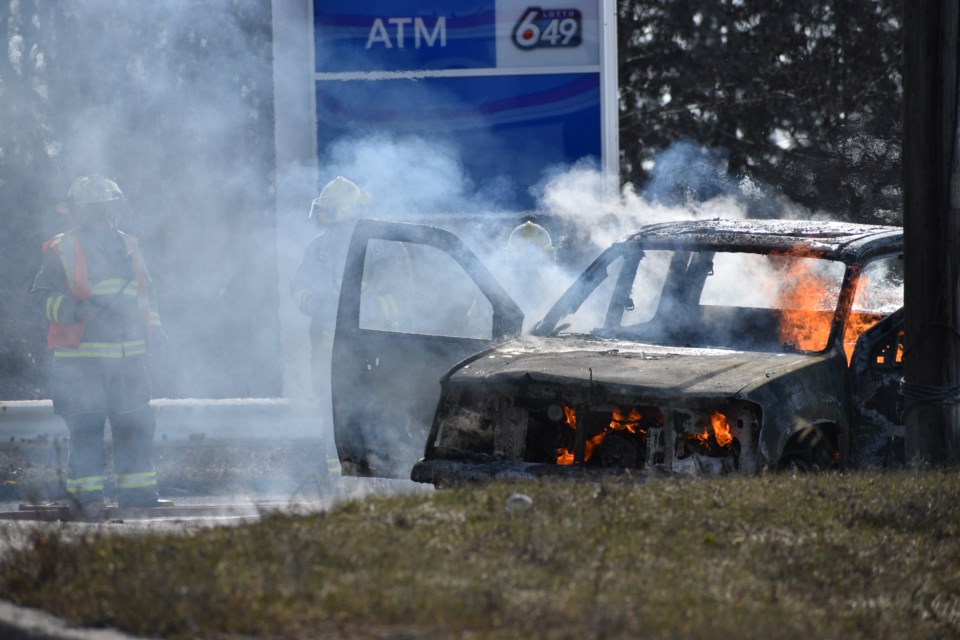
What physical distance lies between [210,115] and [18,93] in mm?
3041

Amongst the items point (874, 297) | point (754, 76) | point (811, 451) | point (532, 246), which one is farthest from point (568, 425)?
point (754, 76)

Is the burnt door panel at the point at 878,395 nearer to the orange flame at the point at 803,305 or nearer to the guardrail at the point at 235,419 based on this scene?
the orange flame at the point at 803,305

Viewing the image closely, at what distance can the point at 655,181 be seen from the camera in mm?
21094

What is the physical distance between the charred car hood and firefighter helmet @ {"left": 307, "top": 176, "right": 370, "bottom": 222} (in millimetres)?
2268

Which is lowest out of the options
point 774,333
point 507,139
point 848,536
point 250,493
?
point 250,493

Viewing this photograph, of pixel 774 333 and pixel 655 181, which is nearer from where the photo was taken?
pixel 774 333

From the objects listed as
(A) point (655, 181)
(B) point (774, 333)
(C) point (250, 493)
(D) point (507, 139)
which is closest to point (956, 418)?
(B) point (774, 333)

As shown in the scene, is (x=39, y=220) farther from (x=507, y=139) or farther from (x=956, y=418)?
(x=956, y=418)

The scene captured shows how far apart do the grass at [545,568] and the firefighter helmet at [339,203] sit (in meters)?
3.90

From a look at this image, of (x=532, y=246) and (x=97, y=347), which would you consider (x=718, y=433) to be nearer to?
(x=97, y=347)

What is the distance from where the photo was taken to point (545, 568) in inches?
189

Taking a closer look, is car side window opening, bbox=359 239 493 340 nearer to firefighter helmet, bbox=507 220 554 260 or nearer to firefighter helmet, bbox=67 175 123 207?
firefighter helmet, bbox=507 220 554 260

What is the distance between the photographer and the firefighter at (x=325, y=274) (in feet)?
30.5

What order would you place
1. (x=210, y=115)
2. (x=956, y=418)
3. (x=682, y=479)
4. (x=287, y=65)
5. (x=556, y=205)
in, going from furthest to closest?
(x=210, y=115)
(x=287, y=65)
(x=556, y=205)
(x=956, y=418)
(x=682, y=479)
